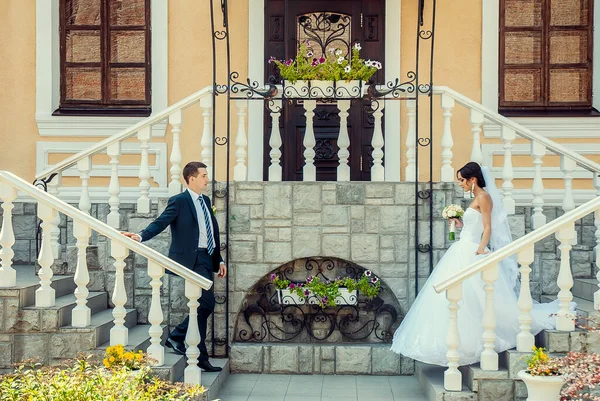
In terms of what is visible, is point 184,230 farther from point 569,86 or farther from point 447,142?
point 569,86

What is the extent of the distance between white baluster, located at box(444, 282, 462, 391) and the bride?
0.21 metres

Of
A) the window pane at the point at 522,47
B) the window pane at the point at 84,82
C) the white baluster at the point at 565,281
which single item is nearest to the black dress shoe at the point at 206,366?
the white baluster at the point at 565,281

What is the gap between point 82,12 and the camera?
1009cm

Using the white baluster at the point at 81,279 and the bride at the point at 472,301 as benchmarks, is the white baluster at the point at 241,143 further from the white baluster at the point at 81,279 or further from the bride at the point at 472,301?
the bride at the point at 472,301

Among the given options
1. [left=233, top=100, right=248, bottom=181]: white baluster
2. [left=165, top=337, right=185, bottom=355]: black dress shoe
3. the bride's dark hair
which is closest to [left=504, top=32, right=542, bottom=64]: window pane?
the bride's dark hair

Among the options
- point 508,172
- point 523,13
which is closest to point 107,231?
point 508,172

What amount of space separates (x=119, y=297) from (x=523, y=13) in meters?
5.91

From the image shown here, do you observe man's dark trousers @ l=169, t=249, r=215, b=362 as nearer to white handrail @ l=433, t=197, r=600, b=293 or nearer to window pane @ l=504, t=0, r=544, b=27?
white handrail @ l=433, t=197, r=600, b=293

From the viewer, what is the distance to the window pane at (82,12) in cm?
1009

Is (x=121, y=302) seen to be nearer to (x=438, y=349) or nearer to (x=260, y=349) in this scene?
(x=260, y=349)

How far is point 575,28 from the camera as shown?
9.96 m

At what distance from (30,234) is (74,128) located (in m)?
1.30

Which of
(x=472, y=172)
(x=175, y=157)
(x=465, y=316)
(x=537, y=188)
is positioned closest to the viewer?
(x=465, y=316)

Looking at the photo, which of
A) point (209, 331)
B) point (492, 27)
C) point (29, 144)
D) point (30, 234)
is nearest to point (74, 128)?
point (29, 144)
